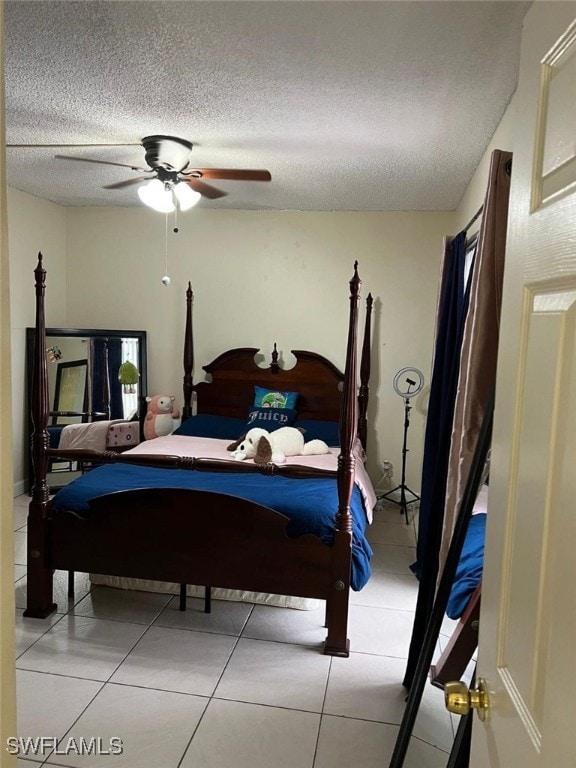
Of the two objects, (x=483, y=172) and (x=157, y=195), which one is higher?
(x=483, y=172)

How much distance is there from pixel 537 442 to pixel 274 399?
3837 mm

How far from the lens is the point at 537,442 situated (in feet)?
2.59

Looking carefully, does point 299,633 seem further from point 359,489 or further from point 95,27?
point 95,27

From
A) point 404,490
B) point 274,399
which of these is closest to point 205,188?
point 274,399

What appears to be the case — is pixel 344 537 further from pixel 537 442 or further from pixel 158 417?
pixel 158 417

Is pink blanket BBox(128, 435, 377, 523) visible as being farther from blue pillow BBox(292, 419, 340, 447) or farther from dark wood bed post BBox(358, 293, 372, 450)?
dark wood bed post BBox(358, 293, 372, 450)

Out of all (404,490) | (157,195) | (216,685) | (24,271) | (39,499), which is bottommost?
(216,685)

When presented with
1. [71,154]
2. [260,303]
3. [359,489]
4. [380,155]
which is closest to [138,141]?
[71,154]

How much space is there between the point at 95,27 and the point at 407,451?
3.73m

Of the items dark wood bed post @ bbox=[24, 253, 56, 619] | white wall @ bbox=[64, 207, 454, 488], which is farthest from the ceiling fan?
white wall @ bbox=[64, 207, 454, 488]

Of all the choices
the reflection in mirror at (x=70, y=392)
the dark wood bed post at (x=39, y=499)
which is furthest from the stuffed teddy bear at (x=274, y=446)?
the reflection in mirror at (x=70, y=392)

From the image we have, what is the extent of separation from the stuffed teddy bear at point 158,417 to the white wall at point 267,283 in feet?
1.09

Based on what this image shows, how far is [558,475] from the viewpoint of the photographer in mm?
718

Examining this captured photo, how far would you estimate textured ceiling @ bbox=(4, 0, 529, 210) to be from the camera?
73.6 inches
